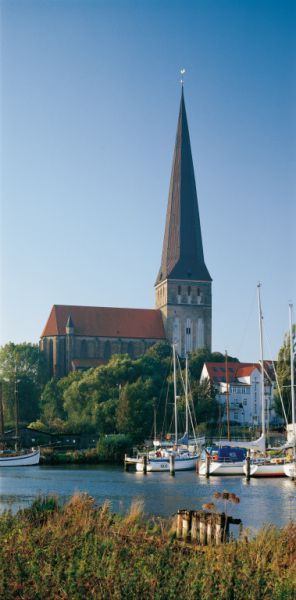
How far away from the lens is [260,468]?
5903 centimetres

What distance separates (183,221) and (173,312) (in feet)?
50.8

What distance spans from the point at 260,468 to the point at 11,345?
255 feet

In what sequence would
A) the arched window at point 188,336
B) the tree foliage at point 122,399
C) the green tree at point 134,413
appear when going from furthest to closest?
the arched window at point 188,336
the tree foliage at point 122,399
the green tree at point 134,413

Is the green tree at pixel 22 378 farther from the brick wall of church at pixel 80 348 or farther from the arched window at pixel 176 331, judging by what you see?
the arched window at pixel 176 331

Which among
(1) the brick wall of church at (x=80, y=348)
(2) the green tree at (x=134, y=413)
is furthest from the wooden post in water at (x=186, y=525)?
(1) the brick wall of church at (x=80, y=348)

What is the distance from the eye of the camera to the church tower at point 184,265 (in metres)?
139

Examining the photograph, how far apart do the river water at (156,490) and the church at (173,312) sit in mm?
66802

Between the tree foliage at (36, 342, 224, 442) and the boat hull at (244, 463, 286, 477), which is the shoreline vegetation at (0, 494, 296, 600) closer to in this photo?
the boat hull at (244, 463, 286, 477)

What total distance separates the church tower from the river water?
68522mm

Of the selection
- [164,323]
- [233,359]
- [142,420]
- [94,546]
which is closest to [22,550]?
[94,546]

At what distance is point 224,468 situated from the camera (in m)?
62.7

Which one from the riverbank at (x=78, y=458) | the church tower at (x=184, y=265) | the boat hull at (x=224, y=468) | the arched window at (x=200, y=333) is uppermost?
the church tower at (x=184, y=265)

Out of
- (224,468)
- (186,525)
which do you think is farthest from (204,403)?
(186,525)

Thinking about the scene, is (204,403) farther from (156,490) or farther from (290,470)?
(156,490)
